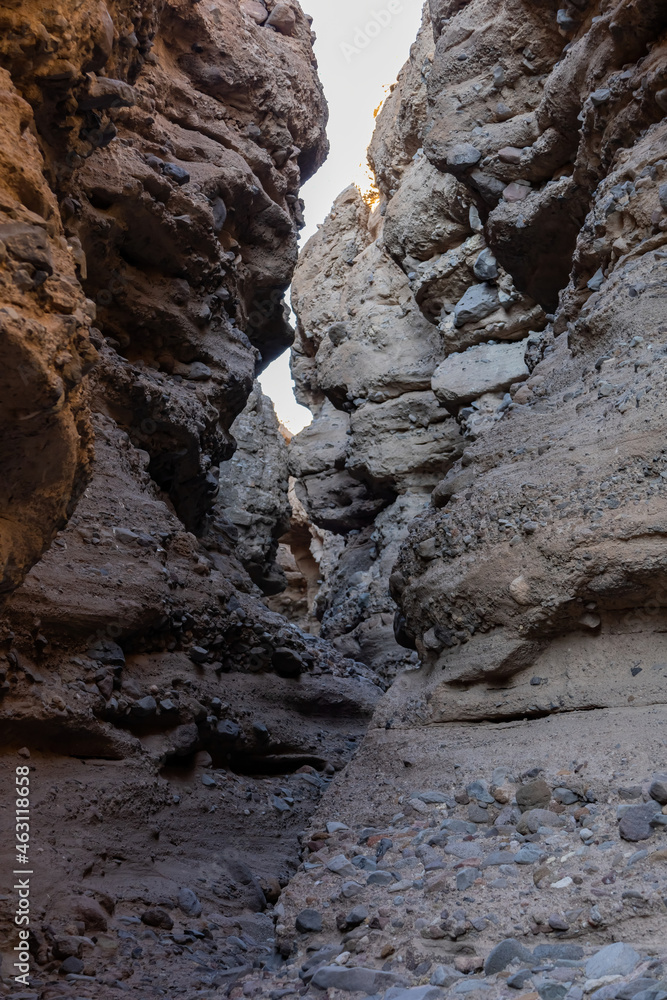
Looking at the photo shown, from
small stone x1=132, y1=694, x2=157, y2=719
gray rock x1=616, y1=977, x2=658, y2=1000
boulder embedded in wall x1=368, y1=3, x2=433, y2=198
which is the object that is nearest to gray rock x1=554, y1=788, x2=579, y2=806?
gray rock x1=616, y1=977, x2=658, y2=1000

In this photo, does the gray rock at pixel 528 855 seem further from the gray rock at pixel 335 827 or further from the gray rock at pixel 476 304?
the gray rock at pixel 476 304

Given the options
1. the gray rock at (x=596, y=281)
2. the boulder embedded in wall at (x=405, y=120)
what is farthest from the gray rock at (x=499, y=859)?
the boulder embedded in wall at (x=405, y=120)

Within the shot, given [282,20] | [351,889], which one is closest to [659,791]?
[351,889]

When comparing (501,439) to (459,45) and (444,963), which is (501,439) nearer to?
(444,963)

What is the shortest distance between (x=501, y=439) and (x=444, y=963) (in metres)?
3.00

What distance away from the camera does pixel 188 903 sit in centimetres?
400

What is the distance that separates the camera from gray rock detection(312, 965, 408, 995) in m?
2.47

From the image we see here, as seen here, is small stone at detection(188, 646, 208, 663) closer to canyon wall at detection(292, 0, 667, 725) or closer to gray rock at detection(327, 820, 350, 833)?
canyon wall at detection(292, 0, 667, 725)

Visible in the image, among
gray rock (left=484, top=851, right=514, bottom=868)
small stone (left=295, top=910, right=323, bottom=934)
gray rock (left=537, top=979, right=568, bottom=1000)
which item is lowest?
gray rock (left=537, top=979, right=568, bottom=1000)

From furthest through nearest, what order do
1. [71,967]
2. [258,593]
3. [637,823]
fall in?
1. [258,593]
2. [71,967]
3. [637,823]

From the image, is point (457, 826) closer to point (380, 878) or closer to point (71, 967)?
point (380, 878)

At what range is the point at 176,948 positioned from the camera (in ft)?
11.8

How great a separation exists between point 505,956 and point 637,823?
0.78 meters

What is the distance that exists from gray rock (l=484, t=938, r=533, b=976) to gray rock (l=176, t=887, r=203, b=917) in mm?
2109
